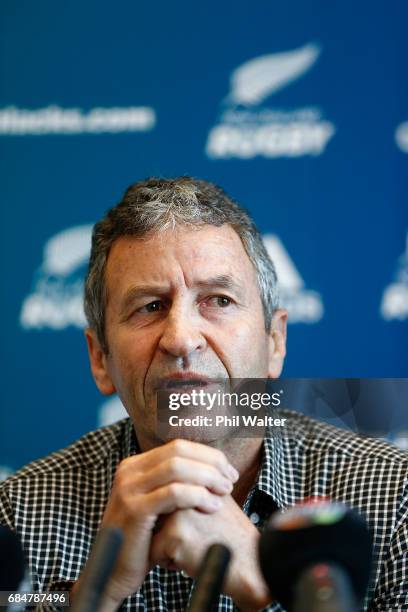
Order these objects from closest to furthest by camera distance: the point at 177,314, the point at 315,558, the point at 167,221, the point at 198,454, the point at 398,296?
the point at 315,558 → the point at 198,454 → the point at 177,314 → the point at 167,221 → the point at 398,296

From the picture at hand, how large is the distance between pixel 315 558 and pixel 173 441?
0.32 m

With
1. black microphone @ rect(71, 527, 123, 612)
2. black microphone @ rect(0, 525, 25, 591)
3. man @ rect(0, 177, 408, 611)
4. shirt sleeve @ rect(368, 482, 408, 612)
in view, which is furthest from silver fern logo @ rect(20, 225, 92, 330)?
black microphone @ rect(71, 527, 123, 612)

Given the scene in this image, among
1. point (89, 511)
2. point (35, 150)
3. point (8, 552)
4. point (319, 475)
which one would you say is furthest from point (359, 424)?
point (35, 150)

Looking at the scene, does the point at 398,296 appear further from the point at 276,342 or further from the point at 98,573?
the point at 98,573

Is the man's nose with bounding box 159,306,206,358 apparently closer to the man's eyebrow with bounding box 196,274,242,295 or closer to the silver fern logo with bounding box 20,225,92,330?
the man's eyebrow with bounding box 196,274,242,295

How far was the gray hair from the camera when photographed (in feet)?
4.24

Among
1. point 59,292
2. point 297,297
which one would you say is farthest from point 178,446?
point 59,292

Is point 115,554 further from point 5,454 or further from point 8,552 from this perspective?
point 5,454

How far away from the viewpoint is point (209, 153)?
1799 mm

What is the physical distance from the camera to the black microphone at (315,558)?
0.52 meters

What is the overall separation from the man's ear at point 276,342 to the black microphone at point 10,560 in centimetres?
68

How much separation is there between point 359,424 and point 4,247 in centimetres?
115

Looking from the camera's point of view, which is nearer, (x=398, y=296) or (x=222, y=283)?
(x=222, y=283)

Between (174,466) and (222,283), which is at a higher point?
(222,283)
